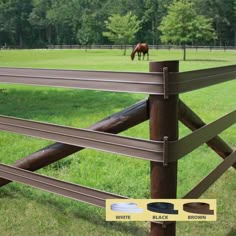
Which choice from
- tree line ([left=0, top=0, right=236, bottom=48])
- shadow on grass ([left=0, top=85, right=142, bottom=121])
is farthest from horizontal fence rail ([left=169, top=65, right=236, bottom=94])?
tree line ([left=0, top=0, right=236, bottom=48])

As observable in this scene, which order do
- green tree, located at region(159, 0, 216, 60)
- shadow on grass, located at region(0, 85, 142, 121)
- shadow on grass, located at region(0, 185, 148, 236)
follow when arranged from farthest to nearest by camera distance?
1. green tree, located at region(159, 0, 216, 60)
2. shadow on grass, located at region(0, 85, 142, 121)
3. shadow on grass, located at region(0, 185, 148, 236)

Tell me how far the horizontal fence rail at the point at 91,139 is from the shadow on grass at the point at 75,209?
3.84ft

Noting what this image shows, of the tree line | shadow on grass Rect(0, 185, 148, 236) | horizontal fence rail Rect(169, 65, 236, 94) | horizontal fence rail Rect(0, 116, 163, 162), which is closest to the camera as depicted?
horizontal fence rail Rect(169, 65, 236, 94)

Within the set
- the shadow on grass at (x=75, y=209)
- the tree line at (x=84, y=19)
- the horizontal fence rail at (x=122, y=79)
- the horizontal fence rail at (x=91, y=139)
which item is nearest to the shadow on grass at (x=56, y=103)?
the shadow on grass at (x=75, y=209)

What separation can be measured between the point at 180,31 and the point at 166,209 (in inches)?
1693

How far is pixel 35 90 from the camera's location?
13969mm

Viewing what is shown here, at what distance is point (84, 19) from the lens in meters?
89.7

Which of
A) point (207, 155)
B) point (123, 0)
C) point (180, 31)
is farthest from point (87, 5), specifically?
point (207, 155)

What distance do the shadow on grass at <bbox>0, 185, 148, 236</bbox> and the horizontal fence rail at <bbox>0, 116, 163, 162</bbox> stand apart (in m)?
Answer: 1.17

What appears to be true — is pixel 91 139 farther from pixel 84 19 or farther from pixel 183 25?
pixel 84 19

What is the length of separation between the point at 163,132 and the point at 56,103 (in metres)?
8.82

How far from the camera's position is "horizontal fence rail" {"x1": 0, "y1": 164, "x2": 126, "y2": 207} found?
2.89 metres

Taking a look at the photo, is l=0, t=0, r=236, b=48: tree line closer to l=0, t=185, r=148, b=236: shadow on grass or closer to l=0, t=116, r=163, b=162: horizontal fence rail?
l=0, t=185, r=148, b=236: shadow on grass

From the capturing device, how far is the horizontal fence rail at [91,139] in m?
2.46
